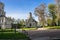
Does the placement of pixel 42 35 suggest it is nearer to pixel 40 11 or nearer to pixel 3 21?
pixel 40 11

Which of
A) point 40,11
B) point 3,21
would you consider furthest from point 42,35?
point 3,21

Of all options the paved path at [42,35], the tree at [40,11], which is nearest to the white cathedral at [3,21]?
the tree at [40,11]

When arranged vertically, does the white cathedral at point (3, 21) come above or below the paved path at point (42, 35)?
above

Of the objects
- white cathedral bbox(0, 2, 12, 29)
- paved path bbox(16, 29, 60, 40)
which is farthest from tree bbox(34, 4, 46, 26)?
paved path bbox(16, 29, 60, 40)

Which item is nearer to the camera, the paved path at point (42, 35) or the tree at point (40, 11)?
the paved path at point (42, 35)

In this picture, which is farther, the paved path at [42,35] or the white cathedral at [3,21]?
the white cathedral at [3,21]

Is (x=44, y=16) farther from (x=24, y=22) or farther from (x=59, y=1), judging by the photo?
(x=24, y=22)

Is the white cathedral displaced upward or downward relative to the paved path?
upward

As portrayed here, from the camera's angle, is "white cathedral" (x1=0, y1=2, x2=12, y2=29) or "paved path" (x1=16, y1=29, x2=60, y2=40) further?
"white cathedral" (x1=0, y1=2, x2=12, y2=29)

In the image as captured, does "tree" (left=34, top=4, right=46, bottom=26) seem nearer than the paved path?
No

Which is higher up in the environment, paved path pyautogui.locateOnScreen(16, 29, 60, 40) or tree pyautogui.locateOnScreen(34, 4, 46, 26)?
tree pyautogui.locateOnScreen(34, 4, 46, 26)

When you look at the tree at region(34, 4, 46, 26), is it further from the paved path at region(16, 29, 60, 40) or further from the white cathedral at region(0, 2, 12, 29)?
the paved path at region(16, 29, 60, 40)

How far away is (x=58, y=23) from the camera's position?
79.9 m

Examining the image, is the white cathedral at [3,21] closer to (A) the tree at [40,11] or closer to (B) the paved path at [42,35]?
(A) the tree at [40,11]
